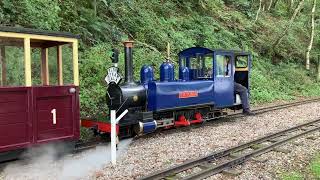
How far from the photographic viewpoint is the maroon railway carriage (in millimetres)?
7172

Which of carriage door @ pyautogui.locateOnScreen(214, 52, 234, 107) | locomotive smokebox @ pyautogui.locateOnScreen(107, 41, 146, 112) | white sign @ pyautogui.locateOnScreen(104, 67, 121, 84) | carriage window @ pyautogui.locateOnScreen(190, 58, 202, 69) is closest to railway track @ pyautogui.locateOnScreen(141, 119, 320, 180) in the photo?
white sign @ pyautogui.locateOnScreen(104, 67, 121, 84)

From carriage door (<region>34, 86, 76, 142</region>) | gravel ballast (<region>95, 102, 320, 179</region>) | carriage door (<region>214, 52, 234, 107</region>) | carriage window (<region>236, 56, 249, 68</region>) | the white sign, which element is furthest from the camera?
carriage window (<region>236, 56, 249, 68</region>)

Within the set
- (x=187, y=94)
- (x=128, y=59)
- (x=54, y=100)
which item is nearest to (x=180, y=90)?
(x=187, y=94)

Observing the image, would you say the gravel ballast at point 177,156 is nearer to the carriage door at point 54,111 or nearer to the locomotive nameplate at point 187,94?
the carriage door at point 54,111

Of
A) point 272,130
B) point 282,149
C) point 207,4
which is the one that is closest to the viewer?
point 282,149

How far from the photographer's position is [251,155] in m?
8.52

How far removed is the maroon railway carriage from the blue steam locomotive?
3.30 feet

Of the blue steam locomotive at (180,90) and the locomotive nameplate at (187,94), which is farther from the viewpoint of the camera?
the locomotive nameplate at (187,94)

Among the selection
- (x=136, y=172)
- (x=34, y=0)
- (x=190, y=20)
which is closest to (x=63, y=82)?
(x=136, y=172)

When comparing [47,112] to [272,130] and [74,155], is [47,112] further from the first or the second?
[272,130]

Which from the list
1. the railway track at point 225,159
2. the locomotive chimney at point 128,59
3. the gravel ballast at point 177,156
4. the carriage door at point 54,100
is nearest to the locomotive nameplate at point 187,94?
the gravel ballast at point 177,156

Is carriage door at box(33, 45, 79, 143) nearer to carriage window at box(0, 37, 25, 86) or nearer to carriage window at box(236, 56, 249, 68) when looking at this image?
carriage window at box(0, 37, 25, 86)

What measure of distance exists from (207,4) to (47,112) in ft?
67.7

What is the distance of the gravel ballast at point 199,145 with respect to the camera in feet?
24.6
